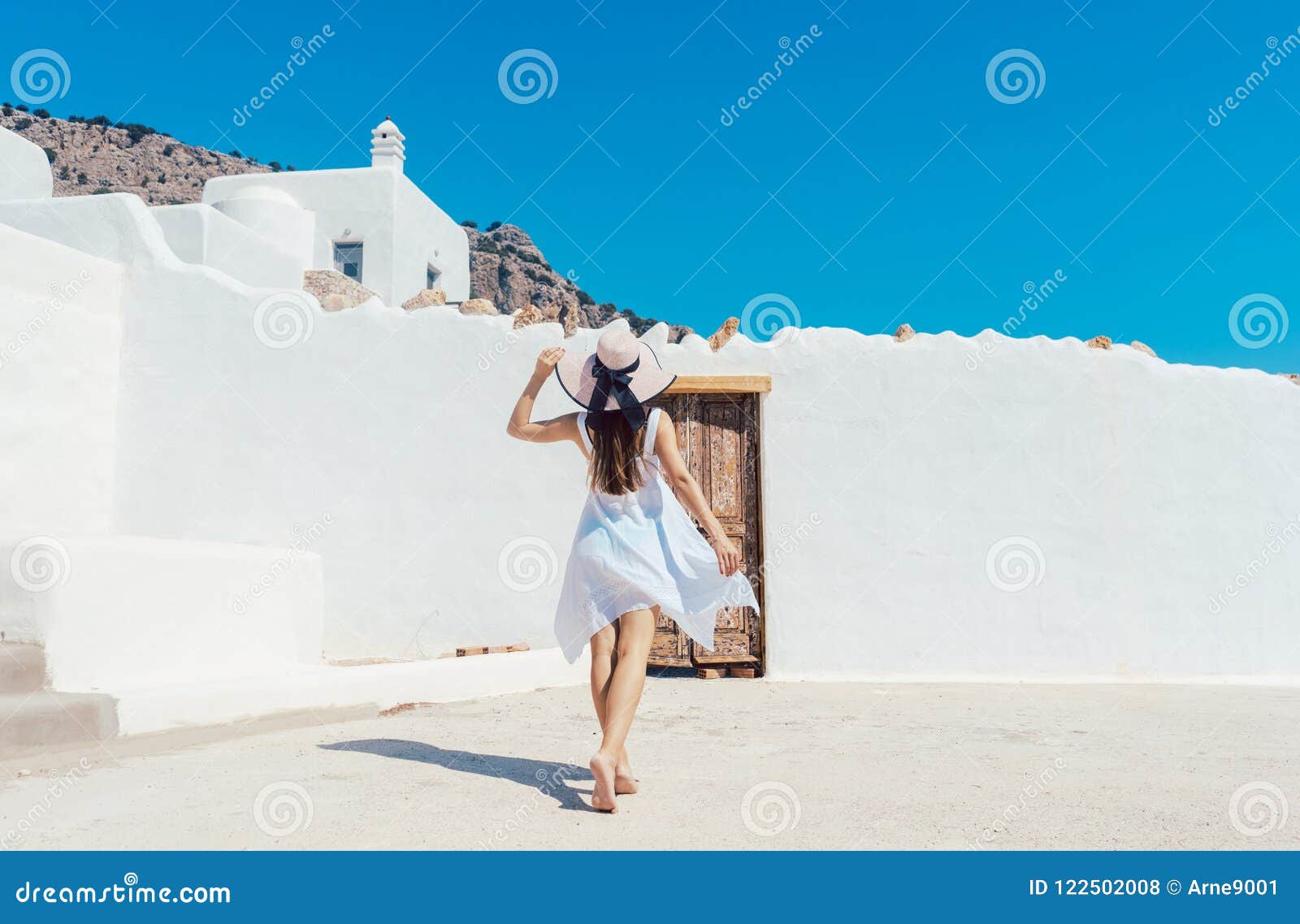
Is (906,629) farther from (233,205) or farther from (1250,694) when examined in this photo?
(233,205)

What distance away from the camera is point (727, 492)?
7.66 m

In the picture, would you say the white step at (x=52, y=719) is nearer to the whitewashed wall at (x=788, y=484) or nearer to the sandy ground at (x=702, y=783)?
the sandy ground at (x=702, y=783)

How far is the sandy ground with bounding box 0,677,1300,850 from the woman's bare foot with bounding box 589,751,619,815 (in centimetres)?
7

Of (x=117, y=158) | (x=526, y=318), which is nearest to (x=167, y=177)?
(x=117, y=158)

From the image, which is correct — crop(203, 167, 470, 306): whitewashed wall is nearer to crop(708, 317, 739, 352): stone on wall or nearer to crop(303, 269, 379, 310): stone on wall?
crop(303, 269, 379, 310): stone on wall

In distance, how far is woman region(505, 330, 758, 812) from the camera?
3.56 m

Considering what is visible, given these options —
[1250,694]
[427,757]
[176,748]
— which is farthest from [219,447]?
[1250,694]

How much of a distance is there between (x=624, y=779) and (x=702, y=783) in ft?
1.34

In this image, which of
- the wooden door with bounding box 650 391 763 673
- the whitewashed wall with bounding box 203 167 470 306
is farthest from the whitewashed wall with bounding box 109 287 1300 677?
the whitewashed wall with bounding box 203 167 470 306

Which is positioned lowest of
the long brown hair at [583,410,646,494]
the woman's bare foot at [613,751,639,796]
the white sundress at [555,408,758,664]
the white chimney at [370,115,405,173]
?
the woman's bare foot at [613,751,639,796]

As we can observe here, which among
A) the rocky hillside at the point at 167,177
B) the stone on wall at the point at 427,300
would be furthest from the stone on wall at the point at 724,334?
the rocky hillside at the point at 167,177

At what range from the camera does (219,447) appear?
25.0 ft

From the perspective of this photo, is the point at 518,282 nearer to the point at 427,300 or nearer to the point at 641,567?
the point at 427,300

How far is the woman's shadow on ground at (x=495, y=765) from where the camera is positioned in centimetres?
365
